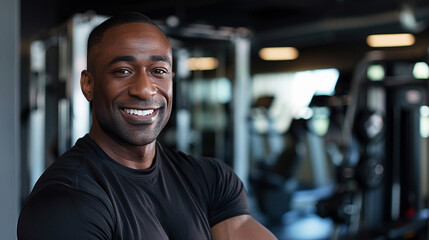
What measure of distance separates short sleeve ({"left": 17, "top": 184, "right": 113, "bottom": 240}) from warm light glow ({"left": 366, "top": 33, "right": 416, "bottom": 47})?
18.6 feet

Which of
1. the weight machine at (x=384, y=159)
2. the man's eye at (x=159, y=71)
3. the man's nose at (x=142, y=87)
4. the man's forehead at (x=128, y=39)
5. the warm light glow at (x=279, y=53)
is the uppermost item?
the warm light glow at (x=279, y=53)

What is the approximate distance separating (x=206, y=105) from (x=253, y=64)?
5.29ft

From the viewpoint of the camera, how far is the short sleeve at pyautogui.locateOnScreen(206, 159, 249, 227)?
38.0 inches

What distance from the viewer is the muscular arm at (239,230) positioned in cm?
97

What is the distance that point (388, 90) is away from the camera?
4148mm

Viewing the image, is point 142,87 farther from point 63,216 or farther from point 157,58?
point 63,216

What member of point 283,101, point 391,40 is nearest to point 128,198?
point 391,40

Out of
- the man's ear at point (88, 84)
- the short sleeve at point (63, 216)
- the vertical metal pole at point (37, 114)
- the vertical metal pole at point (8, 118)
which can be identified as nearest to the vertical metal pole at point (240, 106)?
the vertical metal pole at point (37, 114)

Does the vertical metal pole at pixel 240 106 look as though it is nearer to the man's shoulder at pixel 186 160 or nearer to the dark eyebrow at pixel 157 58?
the man's shoulder at pixel 186 160

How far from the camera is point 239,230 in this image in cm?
98

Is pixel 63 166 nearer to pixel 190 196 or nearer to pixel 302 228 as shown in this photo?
pixel 190 196

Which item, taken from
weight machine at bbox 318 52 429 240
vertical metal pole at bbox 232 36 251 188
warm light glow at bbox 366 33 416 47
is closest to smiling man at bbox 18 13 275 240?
vertical metal pole at bbox 232 36 251 188

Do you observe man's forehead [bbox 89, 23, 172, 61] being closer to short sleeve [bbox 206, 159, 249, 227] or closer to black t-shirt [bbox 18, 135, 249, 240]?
black t-shirt [bbox 18, 135, 249, 240]

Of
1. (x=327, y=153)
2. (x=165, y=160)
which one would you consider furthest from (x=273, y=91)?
(x=165, y=160)
